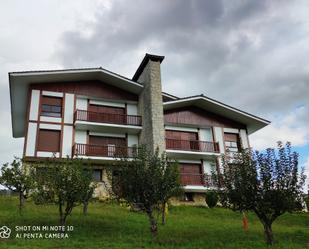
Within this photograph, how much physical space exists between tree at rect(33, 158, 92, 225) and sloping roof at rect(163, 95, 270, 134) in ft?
50.8

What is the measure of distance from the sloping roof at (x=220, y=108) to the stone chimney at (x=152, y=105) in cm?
164

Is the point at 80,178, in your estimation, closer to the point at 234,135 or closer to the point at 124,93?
the point at 124,93

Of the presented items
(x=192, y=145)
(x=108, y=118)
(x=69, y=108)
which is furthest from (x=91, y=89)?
(x=192, y=145)

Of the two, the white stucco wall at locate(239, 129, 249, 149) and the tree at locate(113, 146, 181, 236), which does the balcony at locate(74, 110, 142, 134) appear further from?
the tree at locate(113, 146, 181, 236)

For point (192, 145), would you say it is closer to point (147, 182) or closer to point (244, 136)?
point (244, 136)

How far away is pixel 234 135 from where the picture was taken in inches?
1302

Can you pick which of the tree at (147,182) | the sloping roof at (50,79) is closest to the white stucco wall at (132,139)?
the sloping roof at (50,79)

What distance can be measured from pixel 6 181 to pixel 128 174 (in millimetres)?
7370

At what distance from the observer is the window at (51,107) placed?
27508 millimetres

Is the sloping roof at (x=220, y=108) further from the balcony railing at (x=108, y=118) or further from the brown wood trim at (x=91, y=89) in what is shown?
the brown wood trim at (x=91, y=89)

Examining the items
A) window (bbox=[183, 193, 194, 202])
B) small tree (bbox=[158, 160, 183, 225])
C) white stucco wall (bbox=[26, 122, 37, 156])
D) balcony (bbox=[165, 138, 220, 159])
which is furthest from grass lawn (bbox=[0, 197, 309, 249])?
balcony (bbox=[165, 138, 220, 159])

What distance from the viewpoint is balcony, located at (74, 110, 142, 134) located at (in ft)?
90.5

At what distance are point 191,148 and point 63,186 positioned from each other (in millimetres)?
17286

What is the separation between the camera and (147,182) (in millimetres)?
14234
